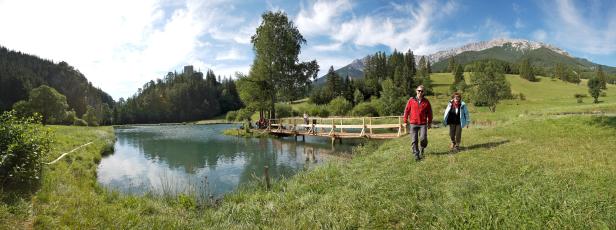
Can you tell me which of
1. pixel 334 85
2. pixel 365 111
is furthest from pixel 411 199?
pixel 334 85

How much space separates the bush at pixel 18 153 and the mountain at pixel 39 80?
14760 centimetres

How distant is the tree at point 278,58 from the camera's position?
40.0 m

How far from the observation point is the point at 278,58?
40625 mm

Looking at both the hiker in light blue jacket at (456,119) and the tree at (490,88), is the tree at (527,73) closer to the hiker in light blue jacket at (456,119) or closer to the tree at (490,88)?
the tree at (490,88)

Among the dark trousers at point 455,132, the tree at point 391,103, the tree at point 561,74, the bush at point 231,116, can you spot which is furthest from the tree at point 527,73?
the dark trousers at point 455,132

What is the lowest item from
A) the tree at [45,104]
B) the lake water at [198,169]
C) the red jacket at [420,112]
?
the lake water at [198,169]

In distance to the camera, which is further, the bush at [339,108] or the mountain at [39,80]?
the mountain at [39,80]

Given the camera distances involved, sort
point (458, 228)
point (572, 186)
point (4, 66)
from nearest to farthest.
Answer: point (458, 228)
point (572, 186)
point (4, 66)

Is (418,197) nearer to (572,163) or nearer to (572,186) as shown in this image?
(572,186)

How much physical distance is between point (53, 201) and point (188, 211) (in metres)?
3.32

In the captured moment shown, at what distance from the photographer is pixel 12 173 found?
8625 millimetres

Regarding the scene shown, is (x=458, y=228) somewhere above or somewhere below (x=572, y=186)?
below

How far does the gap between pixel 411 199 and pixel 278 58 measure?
34.9m

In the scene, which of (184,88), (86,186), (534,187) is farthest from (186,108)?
(534,187)
